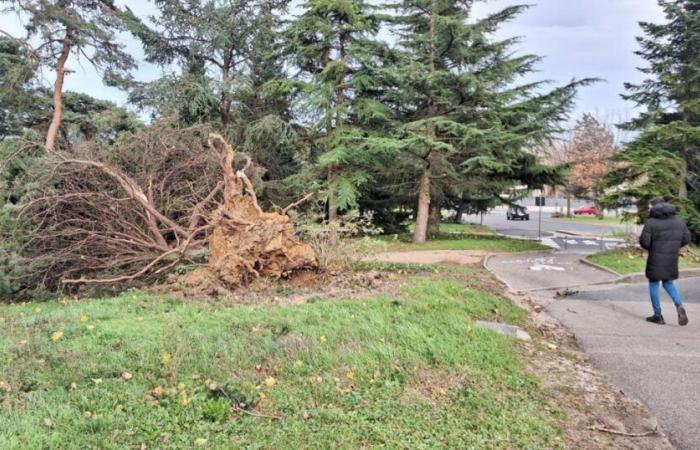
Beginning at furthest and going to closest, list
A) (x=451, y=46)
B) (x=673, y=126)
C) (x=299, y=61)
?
1. (x=299, y=61)
2. (x=451, y=46)
3. (x=673, y=126)

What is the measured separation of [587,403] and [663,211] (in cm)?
393

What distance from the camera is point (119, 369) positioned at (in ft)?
12.2

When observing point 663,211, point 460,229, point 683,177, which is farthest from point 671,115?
point 663,211

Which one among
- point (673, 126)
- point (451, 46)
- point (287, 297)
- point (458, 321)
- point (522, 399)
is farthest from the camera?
point (451, 46)

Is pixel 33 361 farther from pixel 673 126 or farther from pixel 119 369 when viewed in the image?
pixel 673 126

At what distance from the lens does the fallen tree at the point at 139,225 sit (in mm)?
7359

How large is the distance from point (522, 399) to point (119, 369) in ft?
10.9

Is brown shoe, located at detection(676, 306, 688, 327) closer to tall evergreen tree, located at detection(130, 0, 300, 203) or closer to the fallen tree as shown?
the fallen tree

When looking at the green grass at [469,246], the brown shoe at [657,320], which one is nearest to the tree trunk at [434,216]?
the green grass at [469,246]

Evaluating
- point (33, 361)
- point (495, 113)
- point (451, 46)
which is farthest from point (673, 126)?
point (33, 361)

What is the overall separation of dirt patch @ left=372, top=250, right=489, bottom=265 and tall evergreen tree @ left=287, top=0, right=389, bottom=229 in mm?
3153

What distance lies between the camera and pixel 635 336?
5.60 m

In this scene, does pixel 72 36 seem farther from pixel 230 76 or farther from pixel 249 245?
pixel 249 245

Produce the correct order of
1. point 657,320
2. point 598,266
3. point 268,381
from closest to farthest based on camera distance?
point 268,381 < point 657,320 < point 598,266
